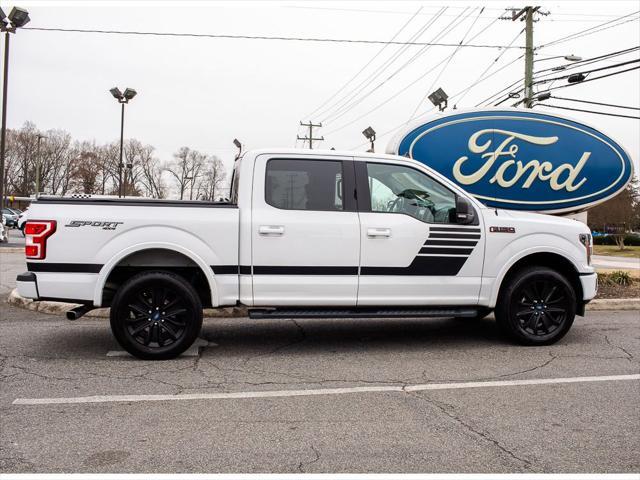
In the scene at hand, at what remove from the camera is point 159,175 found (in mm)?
97438

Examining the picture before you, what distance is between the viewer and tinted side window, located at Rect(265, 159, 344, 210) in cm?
564

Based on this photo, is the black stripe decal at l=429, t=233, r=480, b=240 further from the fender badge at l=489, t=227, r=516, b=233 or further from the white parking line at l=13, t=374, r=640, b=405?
the white parking line at l=13, t=374, r=640, b=405

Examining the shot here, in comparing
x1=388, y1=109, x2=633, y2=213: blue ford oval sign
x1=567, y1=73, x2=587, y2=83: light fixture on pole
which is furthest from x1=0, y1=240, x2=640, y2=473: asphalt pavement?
x1=567, y1=73, x2=587, y2=83: light fixture on pole

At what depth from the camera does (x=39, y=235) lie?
5156 mm

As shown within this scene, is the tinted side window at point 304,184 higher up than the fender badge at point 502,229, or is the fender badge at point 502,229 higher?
the tinted side window at point 304,184

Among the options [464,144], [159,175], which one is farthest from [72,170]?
[464,144]

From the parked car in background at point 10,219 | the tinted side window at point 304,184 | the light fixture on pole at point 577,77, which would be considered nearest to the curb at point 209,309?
the tinted side window at point 304,184

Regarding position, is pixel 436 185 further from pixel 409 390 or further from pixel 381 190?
pixel 409 390

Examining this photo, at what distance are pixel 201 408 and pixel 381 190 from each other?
2.89 m

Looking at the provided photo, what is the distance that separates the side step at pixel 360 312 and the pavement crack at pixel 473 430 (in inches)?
49.2

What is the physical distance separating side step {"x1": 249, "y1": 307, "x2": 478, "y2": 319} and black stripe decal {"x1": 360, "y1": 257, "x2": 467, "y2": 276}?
0.38 m

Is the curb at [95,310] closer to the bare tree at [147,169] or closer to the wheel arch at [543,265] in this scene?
the wheel arch at [543,265]

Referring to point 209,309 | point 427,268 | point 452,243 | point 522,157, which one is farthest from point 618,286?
point 209,309

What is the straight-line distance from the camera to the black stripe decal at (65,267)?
5199 mm
